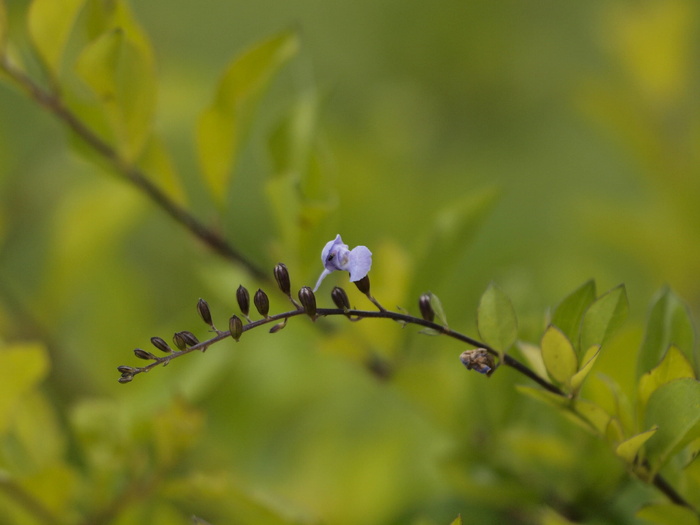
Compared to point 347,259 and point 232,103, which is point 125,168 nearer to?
point 232,103

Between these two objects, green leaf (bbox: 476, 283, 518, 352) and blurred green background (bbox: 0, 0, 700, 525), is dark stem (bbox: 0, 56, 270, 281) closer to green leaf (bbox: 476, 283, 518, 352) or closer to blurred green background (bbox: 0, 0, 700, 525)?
blurred green background (bbox: 0, 0, 700, 525)

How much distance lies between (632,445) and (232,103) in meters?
A: 0.36

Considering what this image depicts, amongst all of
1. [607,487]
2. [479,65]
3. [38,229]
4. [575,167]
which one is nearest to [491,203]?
[607,487]

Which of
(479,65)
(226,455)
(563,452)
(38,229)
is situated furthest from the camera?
(479,65)

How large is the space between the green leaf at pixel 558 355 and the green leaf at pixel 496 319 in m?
0.02

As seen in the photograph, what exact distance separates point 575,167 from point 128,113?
124 centimetres

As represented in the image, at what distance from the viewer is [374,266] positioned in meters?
0.65

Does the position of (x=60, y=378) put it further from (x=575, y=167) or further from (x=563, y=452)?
(x=575, y=167)

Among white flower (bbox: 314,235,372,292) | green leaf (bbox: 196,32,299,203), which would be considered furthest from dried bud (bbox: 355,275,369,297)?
green leaf (bbox: 196,32,299,203)

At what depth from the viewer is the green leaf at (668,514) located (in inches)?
16.8

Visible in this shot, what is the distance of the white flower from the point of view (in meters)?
0.41

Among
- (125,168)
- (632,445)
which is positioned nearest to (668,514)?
(632,445)

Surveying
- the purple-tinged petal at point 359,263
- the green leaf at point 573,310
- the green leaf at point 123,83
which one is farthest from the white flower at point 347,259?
the green leaf at point 123,83

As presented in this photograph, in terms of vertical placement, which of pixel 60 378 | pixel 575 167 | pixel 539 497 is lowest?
pixel 539 497
